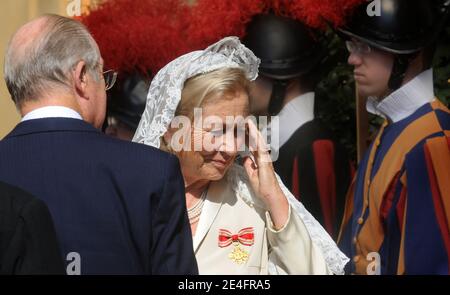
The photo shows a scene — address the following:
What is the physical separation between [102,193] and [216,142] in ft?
2.12

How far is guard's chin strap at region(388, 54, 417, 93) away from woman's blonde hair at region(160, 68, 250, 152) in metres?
0.96

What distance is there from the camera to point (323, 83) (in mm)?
4340

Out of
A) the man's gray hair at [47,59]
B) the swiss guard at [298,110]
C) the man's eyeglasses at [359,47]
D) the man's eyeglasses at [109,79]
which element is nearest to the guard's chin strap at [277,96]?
the swiss guard at [298,110]

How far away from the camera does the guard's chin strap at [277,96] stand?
3938 millimetres

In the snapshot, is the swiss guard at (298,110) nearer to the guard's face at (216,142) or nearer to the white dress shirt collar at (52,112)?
the guard's face at (216,142)

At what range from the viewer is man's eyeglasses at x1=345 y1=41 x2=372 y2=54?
12.1 ft

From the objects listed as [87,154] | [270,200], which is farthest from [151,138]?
[87,154]

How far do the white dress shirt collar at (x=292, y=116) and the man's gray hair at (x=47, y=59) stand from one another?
1666 millimetres

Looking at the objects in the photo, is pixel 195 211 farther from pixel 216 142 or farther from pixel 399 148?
pixel 399 148

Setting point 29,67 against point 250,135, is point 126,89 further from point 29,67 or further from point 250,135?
point 29,67

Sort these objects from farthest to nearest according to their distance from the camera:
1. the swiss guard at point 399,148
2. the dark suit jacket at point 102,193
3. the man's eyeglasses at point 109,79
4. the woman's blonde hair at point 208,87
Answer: the swiss guard at point 399,148, the woman's blonde hair at point 208,87, the man's eyeglasses at point 109,79, the dark suit jacket at point 102,193

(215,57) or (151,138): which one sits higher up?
(215,57)

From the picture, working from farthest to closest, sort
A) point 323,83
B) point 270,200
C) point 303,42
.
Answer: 1. point 323,83
2. point 303,42
3. point 270,200

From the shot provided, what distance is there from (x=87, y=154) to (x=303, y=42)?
1.75 m
